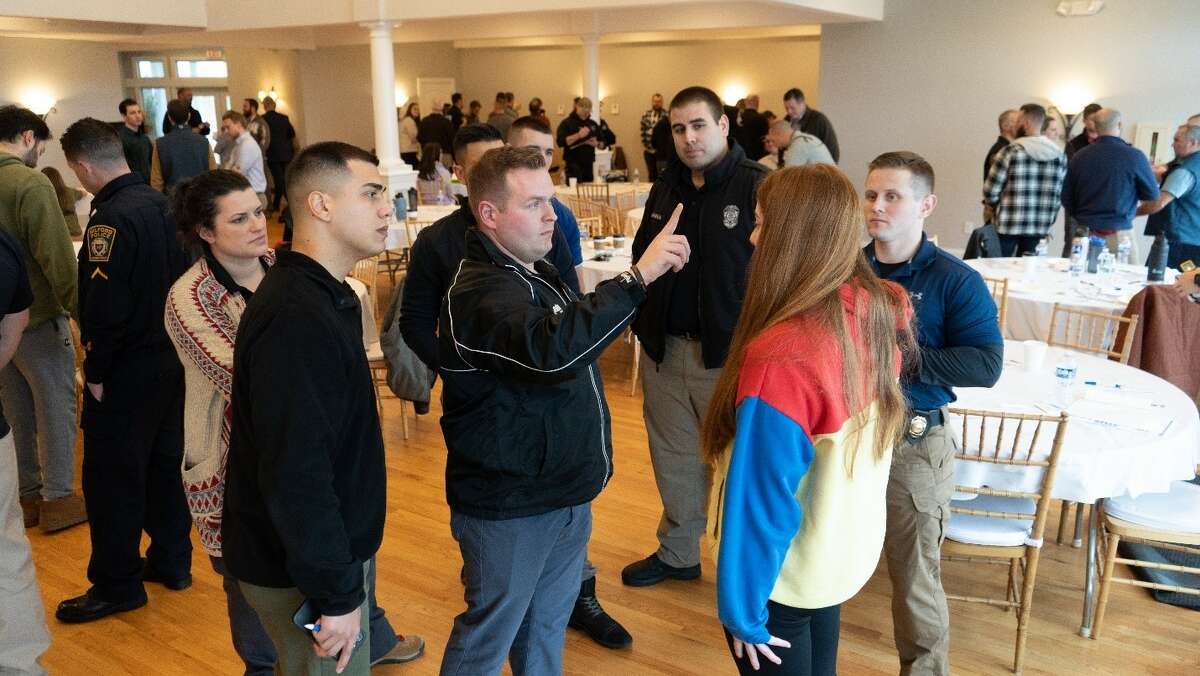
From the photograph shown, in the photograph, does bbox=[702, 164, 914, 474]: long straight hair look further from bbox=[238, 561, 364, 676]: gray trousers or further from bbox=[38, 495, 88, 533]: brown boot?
bbox=[38, 495, 88, 533]: brown boot

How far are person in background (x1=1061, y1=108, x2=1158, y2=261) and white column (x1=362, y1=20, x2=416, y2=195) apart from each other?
22.0 feet

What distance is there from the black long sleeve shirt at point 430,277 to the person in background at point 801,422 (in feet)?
3.65

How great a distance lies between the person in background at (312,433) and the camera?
1.68 meters

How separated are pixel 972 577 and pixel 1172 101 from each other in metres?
7.94

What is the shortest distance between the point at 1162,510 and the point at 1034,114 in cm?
470

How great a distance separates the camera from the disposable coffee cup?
11.9ft

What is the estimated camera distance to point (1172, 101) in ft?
30.2

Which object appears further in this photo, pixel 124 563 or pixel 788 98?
pixel 788 98

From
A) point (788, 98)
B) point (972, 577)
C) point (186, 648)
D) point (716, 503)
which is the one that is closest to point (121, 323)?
point (186, 648)

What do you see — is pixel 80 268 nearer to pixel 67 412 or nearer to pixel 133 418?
pixel 133 418

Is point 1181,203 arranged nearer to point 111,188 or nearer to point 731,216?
point 731,216

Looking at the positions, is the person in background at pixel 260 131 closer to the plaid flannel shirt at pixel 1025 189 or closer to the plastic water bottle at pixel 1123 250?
the plaid flannel shirt at pixel 1025 189

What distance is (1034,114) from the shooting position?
22.6ft


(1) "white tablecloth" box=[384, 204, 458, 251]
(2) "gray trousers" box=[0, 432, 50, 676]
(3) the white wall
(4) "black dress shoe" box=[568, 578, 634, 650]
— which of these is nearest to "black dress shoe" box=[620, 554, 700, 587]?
(4) "black dress shoe" box=[568, 578, 634, 650]
